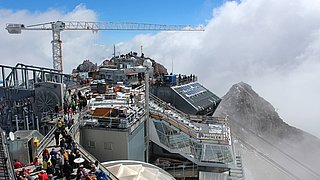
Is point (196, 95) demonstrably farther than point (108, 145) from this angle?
Yes

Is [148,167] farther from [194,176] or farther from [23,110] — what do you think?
[23,110]

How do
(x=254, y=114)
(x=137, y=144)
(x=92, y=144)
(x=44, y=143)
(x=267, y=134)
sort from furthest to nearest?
(x=254, y=114) → (x=267, y=134) → (x=137, y=144) → (x=92, y=144) → (x=44, y=143)

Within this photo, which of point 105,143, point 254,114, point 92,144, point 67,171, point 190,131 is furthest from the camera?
point 254,114

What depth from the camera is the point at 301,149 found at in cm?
9788

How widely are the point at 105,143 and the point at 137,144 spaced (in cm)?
360

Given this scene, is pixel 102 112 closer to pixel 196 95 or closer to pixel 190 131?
pixel 190 131

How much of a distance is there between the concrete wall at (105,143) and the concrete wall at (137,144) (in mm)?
822

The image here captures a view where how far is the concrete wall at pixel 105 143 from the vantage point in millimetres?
27734

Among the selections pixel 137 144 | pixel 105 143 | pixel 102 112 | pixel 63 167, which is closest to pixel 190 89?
pixel 137 144

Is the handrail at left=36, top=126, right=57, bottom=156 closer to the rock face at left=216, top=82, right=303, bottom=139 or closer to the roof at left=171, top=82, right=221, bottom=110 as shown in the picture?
the roof at left=171, top=82, right=221, bottom=110

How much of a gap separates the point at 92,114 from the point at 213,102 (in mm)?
30952

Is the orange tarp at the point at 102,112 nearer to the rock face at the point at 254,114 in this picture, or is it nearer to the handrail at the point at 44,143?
the handrail at the point at 44,143

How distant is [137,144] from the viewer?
30219 mm

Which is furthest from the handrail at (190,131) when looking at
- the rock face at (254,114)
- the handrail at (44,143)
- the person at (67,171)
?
the rock face at (254,114)
